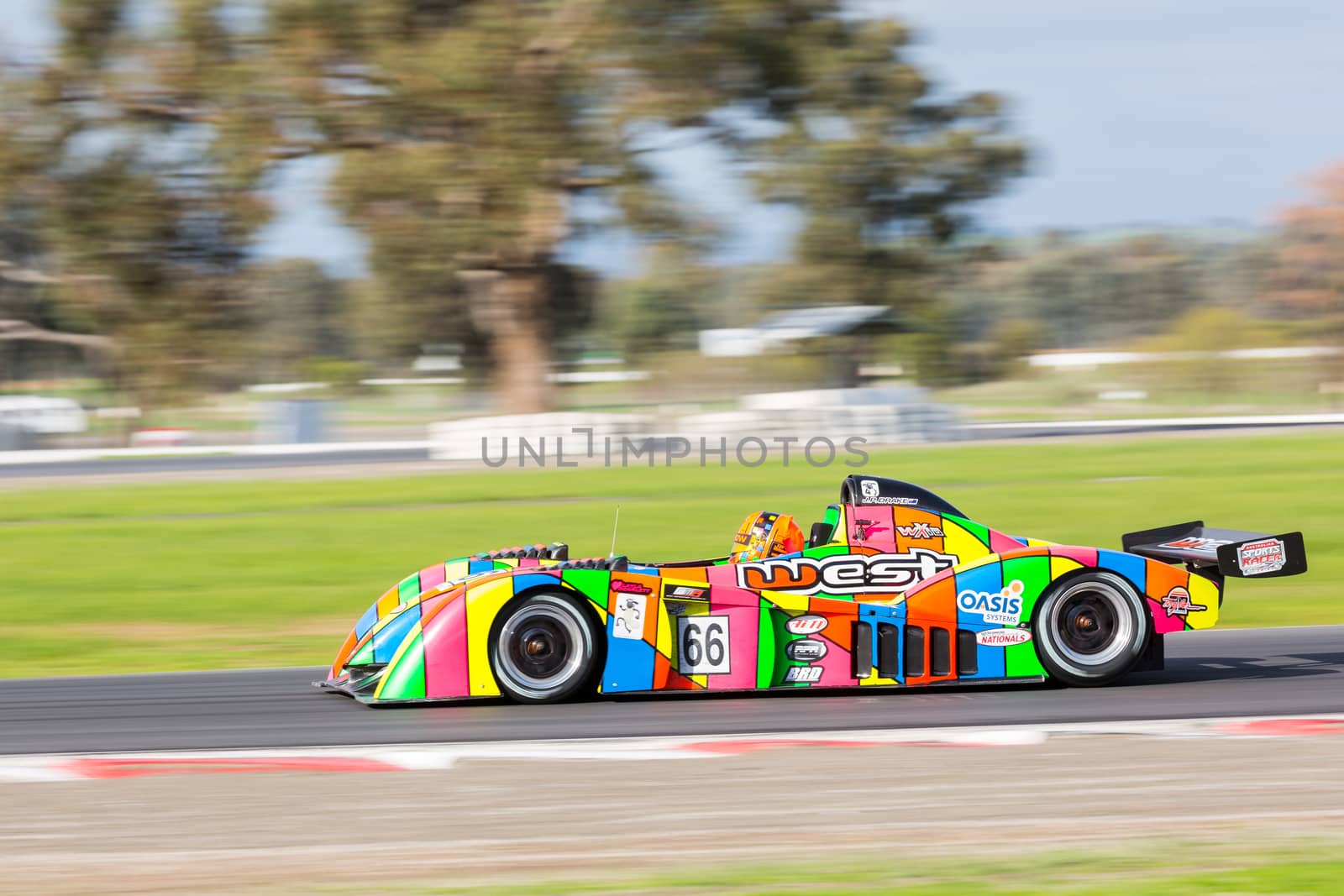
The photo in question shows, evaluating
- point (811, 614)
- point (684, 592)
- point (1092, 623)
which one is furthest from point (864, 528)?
point (1092, 623)

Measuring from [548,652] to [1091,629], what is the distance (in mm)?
3121

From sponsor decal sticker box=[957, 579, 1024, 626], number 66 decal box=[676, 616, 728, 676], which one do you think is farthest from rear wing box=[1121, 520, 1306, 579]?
number 66 decal box=[676, 616, 728, 676]

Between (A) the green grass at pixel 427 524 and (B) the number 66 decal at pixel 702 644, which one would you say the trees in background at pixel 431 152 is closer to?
(A) the green grass at pixel 427 524

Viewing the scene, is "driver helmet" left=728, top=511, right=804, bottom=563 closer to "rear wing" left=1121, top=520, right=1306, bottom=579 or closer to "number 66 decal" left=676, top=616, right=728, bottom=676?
"number 66 decal" left=676, top=616, right=728, bottom=676

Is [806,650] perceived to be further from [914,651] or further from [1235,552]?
[1235,552]

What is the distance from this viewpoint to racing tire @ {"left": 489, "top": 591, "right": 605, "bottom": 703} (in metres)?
7.98

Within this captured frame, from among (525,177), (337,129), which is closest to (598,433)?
(525,177)

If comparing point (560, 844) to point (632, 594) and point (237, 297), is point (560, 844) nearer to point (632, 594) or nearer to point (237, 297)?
point (632, 594)

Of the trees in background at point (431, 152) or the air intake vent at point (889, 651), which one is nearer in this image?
the air intake vent at point (889, 651)

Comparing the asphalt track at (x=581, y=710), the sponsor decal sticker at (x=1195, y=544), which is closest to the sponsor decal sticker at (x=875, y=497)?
the asphalt track at (x=581, y=710)

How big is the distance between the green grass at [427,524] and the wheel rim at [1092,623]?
3.98 metres

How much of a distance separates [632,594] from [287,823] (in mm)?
2596

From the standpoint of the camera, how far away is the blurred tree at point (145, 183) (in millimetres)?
28562

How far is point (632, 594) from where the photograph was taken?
7996 mm
